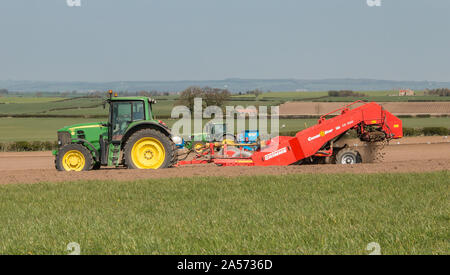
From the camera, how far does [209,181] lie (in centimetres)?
1336

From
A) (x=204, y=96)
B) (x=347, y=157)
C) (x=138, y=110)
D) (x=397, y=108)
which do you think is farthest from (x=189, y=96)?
(x=138, y=110)

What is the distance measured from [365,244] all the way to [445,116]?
57456mm

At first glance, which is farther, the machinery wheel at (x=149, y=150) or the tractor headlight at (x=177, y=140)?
the tractor headlight at (x=177, y=140)

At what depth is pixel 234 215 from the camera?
361 inches

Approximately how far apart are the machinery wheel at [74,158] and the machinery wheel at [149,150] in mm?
1177

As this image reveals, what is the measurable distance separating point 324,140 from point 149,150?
16.9ft

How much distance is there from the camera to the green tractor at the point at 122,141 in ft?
52.1

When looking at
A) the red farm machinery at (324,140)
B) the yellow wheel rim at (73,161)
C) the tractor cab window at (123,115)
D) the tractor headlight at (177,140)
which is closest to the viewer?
the tractor cab window at (123,115)

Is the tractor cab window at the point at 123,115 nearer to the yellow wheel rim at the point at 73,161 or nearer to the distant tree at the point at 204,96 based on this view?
the yellow wheel rim at the point at 73,161

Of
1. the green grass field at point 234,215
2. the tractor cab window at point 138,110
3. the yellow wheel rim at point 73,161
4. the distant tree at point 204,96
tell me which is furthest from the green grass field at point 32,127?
the green grass field at point 234,215

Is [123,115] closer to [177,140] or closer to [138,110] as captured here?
[138,110]
